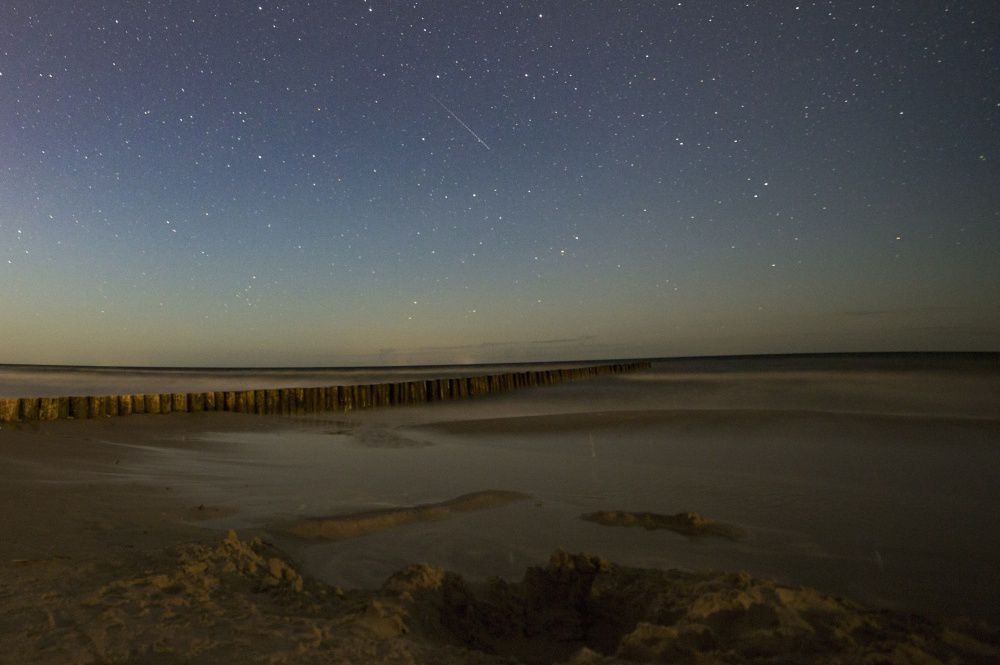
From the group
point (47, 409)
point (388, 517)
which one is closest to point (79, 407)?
point (47, 409)

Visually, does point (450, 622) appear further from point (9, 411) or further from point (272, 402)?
point (272, 402)

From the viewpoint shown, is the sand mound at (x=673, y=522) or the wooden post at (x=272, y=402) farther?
the wooden post at (x=272, y=402)

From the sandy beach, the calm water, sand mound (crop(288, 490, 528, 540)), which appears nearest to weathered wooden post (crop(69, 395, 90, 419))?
the sandy beach

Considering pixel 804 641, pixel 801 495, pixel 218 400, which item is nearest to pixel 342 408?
pixel 218 400

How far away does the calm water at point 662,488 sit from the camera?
4148 millimetres

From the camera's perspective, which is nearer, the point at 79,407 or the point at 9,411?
the point at 9,411

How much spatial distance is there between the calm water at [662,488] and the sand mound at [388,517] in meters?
0.20

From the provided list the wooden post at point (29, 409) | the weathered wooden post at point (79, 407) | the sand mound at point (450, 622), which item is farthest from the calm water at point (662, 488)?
the wooden post at point (29, 409)

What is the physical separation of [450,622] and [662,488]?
4.25m

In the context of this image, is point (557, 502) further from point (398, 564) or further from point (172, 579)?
point (172, 579)

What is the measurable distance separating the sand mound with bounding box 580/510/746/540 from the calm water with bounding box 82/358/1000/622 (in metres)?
0.17

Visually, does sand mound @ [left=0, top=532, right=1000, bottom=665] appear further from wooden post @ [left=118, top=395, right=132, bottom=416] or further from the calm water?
wooden post @ [left=118, top=395, right=132, bottom=416]

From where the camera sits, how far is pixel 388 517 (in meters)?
5.18

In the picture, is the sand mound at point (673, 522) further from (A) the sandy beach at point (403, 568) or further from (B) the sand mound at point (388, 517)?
(B) the sand mound at point (388, 517)
